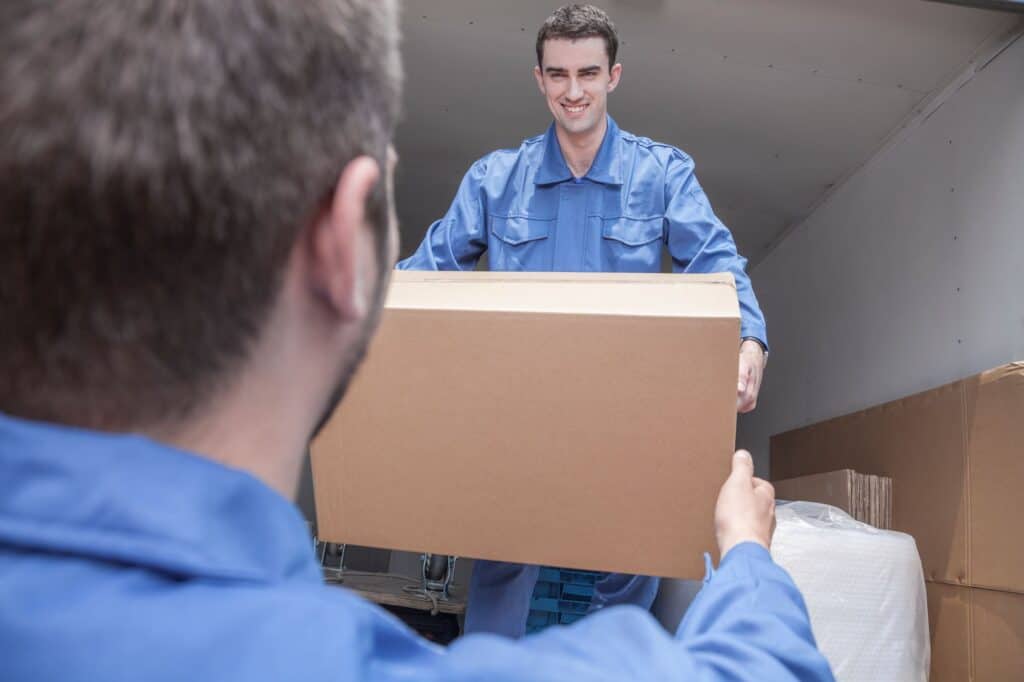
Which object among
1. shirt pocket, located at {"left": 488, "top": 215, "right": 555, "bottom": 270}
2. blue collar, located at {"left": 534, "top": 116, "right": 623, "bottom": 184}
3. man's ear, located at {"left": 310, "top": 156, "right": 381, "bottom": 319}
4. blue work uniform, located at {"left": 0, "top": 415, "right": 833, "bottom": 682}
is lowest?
blue work uniform, located at {"left": 0, "top": 415, "right": 833, "bottom": 682}

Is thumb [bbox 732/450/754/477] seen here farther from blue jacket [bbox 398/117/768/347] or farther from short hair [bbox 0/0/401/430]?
blue jacket [bbox 398/117/768/347]

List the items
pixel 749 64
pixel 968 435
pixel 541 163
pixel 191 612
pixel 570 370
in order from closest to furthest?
pixel 191 612 < pixel 570 370 < pixel 541 163 < pixel 968 435 < pixel 749 64

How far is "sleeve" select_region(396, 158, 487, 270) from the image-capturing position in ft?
6.19

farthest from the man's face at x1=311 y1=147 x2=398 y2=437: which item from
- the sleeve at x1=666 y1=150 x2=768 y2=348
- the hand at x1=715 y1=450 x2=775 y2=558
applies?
the sleeve at x1=666 y1=150 x2=768 y2=348

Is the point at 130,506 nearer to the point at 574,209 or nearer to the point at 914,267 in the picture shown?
the point at 574,209

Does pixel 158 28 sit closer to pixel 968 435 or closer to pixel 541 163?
pixel 541 163

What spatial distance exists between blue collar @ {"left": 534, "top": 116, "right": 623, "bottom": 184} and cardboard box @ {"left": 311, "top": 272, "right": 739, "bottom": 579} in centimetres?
85

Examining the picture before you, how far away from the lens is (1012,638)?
2.00 meters

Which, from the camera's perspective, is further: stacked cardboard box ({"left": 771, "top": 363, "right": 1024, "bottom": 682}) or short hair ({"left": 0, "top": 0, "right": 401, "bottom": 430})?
stacked cardboard box ({"left": 771, "top": 363, "right": 1024, "bottom": 682})

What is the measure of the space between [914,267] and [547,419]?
2.20m

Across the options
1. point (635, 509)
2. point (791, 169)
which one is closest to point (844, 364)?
point (791, 169)

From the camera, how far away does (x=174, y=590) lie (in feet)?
1.11

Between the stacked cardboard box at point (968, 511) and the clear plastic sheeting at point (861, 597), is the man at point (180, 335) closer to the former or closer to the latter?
the clear plastic sheeting at point (861, 597)

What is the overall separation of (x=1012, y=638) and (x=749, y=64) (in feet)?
5.51
